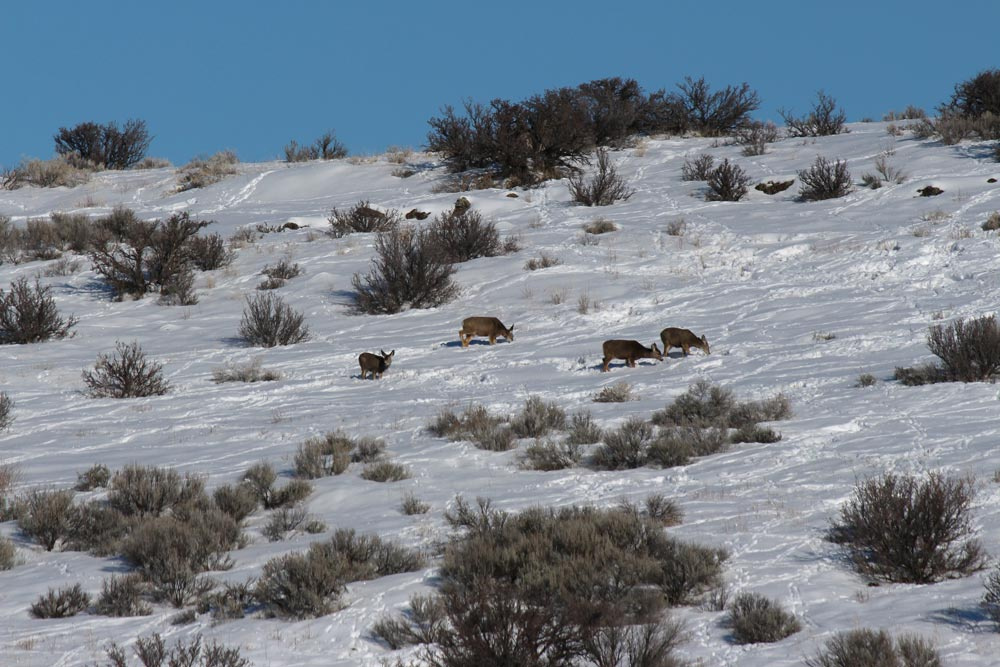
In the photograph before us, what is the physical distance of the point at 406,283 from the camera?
18.7 meters

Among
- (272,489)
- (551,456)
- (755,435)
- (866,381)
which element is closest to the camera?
(272,489)

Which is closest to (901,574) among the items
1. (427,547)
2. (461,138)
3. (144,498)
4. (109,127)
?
(427,547)

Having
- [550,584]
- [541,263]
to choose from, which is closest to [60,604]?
[550,584]

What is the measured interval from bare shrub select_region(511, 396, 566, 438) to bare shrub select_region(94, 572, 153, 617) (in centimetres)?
475

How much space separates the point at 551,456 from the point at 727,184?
15.9 m

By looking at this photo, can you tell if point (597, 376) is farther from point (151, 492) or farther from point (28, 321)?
point (28, 321)

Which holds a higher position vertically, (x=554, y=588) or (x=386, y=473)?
(x=386, y=473)

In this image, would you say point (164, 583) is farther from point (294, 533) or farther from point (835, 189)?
point (835, 189)

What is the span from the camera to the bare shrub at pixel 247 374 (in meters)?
14.4

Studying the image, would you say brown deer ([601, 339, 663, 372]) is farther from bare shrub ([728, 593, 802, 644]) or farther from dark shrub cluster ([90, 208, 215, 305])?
dark shrub cluster ([90, 208, 215, 305])

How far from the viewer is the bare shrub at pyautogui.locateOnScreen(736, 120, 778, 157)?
28.1 metres

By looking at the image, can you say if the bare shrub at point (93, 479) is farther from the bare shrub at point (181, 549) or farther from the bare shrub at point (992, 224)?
the bare shrub at point (992, 224)

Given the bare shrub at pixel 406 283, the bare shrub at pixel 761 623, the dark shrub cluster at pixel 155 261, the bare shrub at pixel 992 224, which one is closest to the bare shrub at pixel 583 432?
the bare shrub at pixel 761 623

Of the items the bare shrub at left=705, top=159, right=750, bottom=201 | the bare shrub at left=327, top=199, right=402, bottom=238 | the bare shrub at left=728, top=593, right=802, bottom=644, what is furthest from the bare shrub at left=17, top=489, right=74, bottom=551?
the bare shrub at left=705, top=159, right=750, bottom=201
